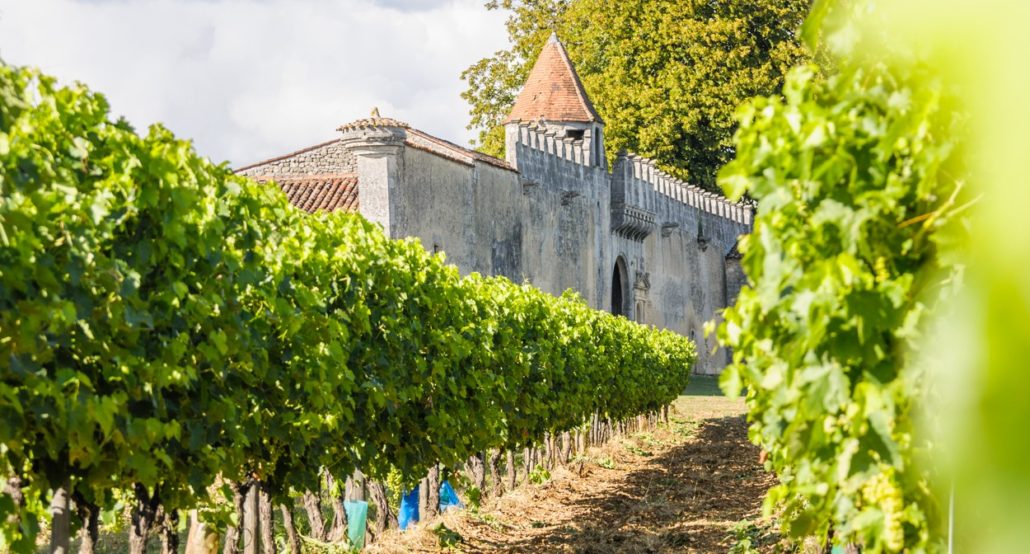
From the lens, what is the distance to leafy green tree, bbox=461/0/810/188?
4428 cm

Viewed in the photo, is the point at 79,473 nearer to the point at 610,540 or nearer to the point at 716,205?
the point at 610,540

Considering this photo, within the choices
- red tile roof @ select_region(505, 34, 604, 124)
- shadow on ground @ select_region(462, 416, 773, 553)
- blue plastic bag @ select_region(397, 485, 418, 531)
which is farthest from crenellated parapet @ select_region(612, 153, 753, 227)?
blue plastic bag @ select_region(397, 485, 418, 531)

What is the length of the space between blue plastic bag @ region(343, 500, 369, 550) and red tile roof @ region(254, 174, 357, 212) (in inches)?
472

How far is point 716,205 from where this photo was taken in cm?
4772

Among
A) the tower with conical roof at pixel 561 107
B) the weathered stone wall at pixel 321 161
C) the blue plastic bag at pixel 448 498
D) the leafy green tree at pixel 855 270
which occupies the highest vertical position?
the tower with conical roof at pixel 561 107

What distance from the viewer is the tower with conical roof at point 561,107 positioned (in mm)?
35562

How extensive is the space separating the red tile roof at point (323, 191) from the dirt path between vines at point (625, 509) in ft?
23.2

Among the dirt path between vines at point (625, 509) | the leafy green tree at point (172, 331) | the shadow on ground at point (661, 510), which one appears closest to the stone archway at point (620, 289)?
the dirt path between vines at point (625, 509)

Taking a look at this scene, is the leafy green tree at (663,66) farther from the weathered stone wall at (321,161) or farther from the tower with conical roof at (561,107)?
the weathered stone wall at (321,161)

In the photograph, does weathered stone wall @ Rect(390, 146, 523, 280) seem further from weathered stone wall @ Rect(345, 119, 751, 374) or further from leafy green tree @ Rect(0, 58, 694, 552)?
leafy green tree @ Rect(0, 58, 694, 552)

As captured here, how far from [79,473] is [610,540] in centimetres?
733

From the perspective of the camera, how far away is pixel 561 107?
35781 mm

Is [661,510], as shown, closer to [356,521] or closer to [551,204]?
[356,521]

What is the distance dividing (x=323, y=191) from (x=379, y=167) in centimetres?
258
